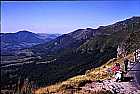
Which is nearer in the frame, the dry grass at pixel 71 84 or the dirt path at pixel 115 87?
the dirt path at pixel 115 87

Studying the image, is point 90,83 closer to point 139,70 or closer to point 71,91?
point 71,91

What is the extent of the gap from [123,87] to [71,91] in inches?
205

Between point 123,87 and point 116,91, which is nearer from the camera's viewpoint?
point 116,91

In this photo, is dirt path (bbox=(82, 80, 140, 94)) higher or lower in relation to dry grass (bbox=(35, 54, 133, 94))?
higher

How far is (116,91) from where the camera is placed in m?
27.0

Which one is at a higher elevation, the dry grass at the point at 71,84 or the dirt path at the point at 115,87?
the dirt path at the point at 115,87

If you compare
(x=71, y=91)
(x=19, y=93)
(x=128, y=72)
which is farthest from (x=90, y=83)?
(x=19, y=93)

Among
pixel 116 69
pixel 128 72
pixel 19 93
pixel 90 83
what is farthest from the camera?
pixel 128 72

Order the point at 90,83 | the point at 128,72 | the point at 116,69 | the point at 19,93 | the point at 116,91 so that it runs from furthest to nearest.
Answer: the point at 128,72
the point at 116,69
the point at 90,83
the point at 116,91
the point at 19,93

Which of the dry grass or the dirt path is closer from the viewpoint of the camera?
the dirt path

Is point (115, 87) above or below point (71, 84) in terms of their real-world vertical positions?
above

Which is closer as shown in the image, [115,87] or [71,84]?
[115,87]

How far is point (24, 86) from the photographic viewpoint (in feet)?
81.5

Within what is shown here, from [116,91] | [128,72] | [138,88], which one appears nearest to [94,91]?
[116,91]
